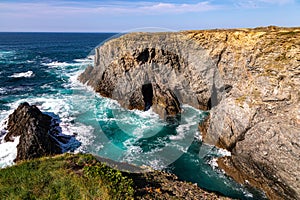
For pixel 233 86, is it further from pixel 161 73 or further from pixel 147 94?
pixel 147 94

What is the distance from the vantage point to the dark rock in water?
23.9 meters

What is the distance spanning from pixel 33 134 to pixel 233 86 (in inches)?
915

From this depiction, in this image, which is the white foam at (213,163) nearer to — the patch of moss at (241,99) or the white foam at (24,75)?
the patch of moss at (241,99)

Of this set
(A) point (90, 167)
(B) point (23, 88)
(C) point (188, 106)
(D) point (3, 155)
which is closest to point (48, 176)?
(A) point (90, 167)

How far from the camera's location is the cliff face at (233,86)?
20.0 metres

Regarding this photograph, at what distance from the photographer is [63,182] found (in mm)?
12031

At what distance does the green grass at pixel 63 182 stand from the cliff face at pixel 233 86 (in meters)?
13.8

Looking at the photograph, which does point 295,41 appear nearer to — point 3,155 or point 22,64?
point 3,155

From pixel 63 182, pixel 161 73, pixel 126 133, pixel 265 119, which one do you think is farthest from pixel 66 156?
pixel 161 73

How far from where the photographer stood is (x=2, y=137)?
27.5 m

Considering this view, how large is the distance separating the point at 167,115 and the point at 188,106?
5.86 m

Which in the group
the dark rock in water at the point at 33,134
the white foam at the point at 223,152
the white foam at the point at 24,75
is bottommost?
the white foam at the point at 223,152

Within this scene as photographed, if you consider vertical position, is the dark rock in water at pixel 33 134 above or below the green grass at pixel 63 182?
below

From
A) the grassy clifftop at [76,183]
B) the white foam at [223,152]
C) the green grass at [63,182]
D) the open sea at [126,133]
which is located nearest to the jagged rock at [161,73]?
the open sea at [126,133]
